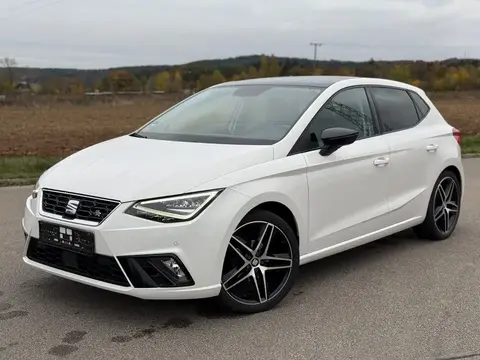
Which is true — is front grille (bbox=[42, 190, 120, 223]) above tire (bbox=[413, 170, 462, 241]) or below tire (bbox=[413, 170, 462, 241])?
above

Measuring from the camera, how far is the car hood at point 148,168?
12.8ft

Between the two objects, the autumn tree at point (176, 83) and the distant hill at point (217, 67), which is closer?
→ the distant hill at point (217, 67)

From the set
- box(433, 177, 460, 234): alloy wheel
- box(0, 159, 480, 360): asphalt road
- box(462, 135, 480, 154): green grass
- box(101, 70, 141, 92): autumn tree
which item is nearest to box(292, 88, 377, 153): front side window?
box(0, 159, 480, 360): asphalt road

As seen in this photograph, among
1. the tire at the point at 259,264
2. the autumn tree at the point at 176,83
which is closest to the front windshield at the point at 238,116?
the tire at the point at 259,264

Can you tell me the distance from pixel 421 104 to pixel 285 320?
3097 millimetres

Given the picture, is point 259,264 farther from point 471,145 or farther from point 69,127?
point 69,127

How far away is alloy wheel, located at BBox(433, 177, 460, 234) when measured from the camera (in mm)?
6273

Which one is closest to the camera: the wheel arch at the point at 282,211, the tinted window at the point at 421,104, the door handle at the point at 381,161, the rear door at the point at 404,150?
the wheel arch at the point at 282,211

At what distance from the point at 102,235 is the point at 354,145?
2241 mm

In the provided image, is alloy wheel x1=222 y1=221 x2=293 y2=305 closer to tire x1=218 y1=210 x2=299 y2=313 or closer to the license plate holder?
tire x1=218 y1=210 x2=299 y2=313

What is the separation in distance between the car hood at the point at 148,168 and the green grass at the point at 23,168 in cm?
601

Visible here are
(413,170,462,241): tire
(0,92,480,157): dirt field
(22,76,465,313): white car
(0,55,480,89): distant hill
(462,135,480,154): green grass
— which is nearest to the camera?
(22,76,465,313): white car

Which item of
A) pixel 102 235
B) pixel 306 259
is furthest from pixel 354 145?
pixel 102 235

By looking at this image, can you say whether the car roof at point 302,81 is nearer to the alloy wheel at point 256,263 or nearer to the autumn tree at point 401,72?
the alloy wheel at point 256,263
